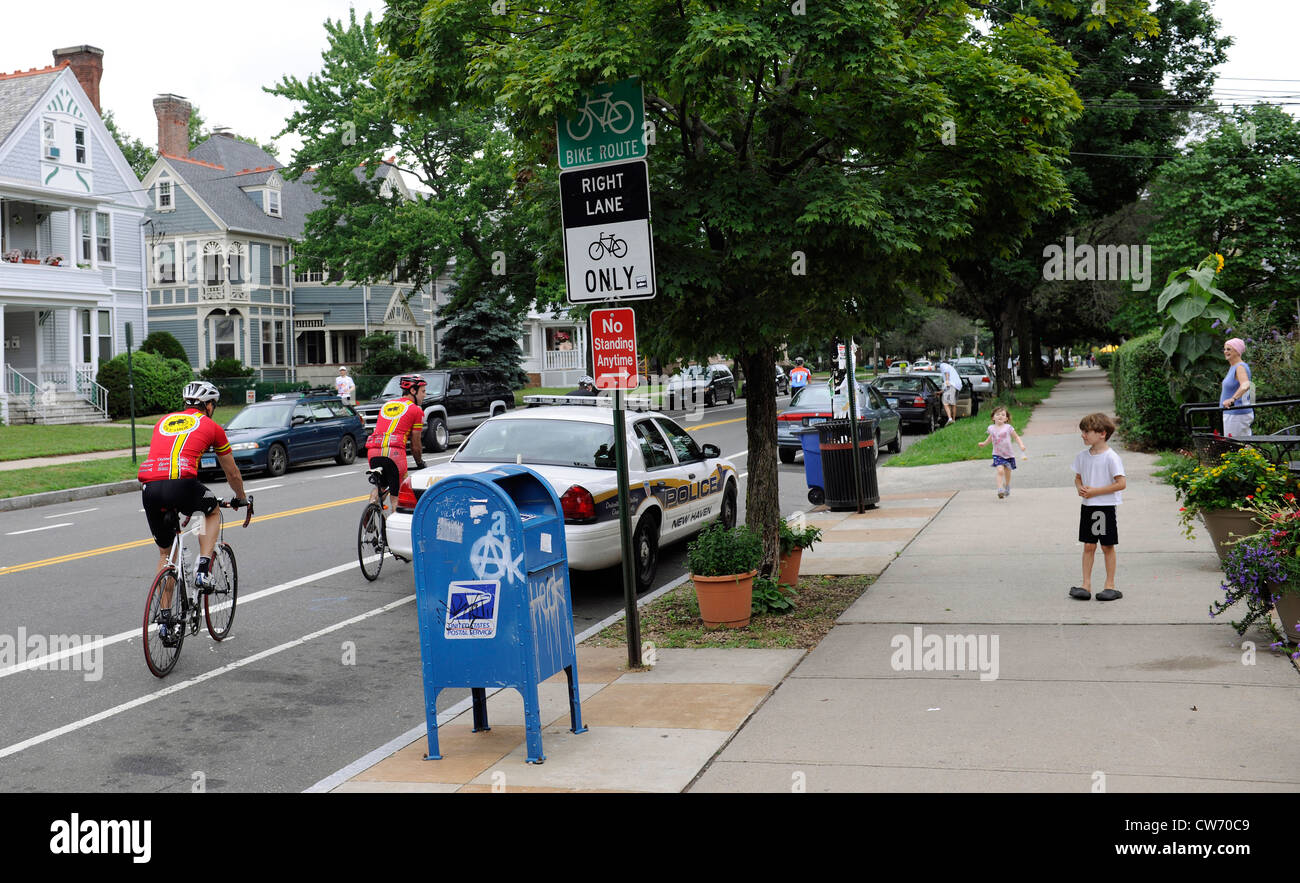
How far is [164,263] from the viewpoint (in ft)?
159

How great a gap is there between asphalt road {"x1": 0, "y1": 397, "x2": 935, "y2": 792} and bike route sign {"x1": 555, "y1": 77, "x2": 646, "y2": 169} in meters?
3.63

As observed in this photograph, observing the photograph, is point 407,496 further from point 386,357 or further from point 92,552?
point 386,357

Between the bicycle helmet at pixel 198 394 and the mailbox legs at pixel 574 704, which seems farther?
the bicycle helmet at pixel 198 394

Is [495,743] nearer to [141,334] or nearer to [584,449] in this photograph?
[584,449]

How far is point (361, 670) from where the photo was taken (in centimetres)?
782

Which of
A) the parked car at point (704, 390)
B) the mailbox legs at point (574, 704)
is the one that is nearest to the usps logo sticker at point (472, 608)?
the mailbox legs at point (574, 704)

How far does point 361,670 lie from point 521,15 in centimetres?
507

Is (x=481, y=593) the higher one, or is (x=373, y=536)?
(x=481, y=593)

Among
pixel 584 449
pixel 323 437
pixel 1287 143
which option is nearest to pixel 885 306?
pixel 584 449

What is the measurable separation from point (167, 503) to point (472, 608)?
3235mm

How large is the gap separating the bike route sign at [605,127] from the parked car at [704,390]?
32.5m

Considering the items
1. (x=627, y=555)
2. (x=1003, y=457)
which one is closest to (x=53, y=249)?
(x=1003, y=457)

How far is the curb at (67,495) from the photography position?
17.7 metres

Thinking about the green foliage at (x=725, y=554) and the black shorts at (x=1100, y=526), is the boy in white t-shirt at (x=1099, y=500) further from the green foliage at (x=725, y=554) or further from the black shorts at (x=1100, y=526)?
the green foliage at (x=725, y=554)
